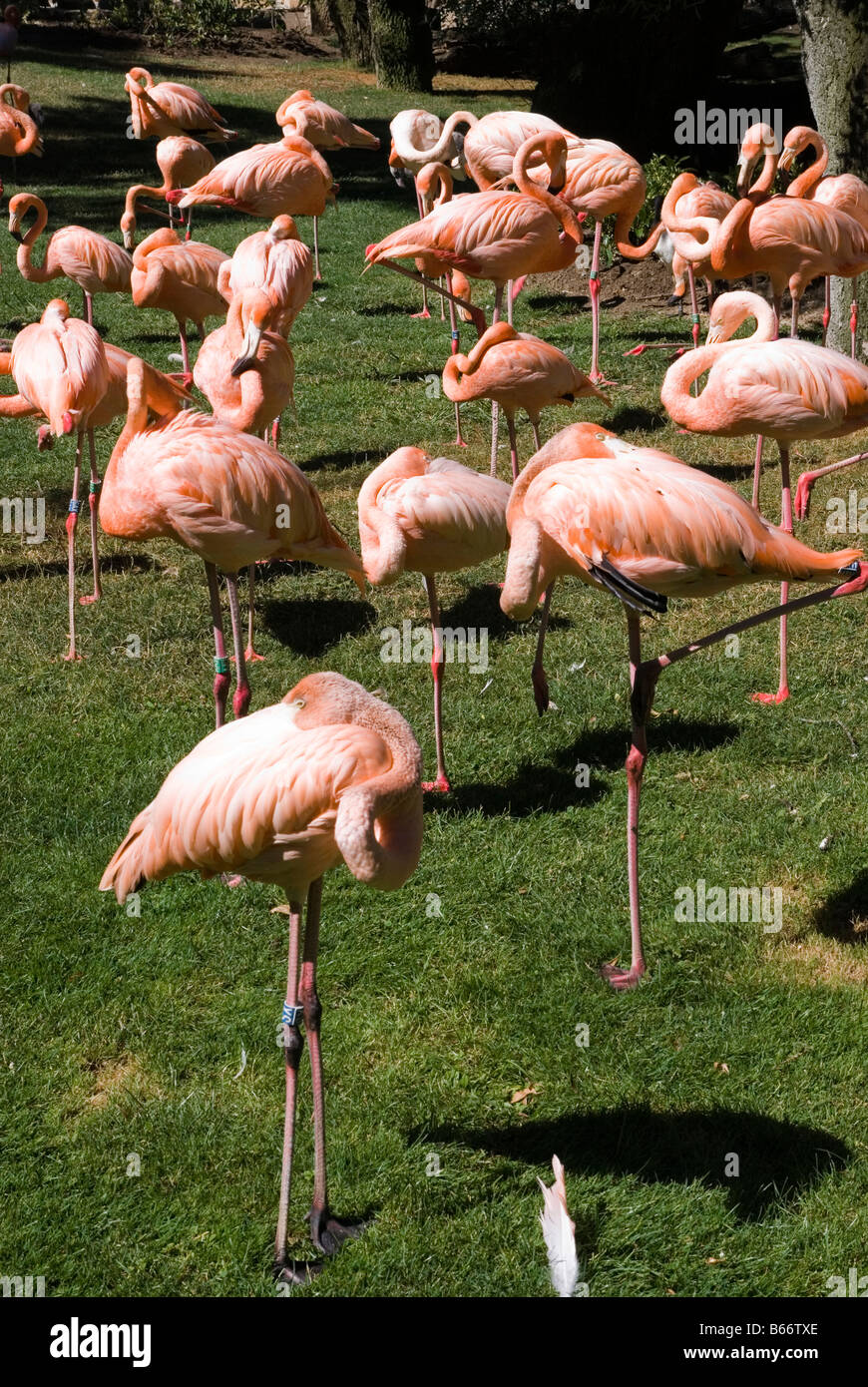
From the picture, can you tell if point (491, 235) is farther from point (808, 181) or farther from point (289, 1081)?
point (289, 1081)

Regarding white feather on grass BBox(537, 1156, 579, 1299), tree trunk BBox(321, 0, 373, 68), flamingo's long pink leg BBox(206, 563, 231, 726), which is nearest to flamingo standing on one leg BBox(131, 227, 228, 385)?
flamingo's long pink leg BBox(206, 563, 231, 726)

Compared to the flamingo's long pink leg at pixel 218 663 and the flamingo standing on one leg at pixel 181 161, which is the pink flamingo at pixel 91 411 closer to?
the flamingo's long pink leg at pixel 218 663

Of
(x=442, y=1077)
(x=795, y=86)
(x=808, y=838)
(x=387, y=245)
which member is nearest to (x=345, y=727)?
(x=442, y=1077)

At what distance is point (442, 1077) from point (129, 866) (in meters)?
1.20

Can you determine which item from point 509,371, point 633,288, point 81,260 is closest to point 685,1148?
point 509,371

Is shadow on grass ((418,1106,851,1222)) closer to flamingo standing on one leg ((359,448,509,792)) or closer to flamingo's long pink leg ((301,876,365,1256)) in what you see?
flamingo's long pink leg ((301,876,365,1256))

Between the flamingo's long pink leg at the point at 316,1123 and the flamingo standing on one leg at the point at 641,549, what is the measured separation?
4.12 feet

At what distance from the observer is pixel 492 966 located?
470 centimetres

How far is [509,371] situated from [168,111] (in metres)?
8.70

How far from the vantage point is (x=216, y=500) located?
535cm

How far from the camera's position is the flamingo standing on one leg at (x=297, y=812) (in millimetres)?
3453

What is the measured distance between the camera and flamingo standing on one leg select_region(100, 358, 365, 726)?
5348 mm

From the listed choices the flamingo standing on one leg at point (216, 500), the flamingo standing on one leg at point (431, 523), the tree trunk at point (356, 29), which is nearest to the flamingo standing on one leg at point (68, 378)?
the flamingo standing on one leg at point (216, 500)

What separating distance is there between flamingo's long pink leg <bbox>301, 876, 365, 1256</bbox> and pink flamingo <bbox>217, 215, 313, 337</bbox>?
4.96m
